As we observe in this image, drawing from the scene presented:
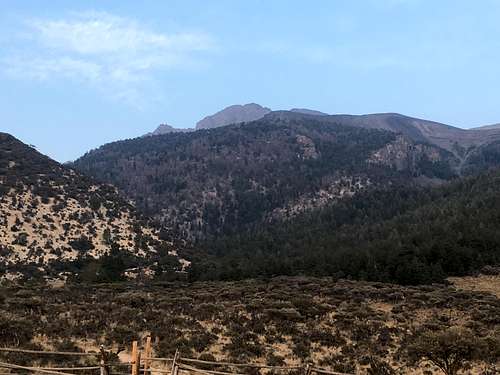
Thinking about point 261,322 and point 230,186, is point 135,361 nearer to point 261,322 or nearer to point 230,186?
point 261,322

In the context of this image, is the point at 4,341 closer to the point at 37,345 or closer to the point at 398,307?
the point at 37,345

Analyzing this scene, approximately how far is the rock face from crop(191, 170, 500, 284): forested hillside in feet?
35.3

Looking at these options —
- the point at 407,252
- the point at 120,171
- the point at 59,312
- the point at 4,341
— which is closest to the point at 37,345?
the point at 4,341

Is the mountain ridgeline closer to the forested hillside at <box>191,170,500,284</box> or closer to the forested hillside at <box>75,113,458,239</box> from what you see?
the forested hillside at <box>191,170,500,284</box>

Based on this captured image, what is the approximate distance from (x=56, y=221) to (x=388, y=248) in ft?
143

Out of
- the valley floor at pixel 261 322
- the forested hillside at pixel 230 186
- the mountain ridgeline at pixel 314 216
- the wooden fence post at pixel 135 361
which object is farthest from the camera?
the forested hillside at pixel 230 186

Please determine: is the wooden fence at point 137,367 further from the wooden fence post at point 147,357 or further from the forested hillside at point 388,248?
the forested hillside at point 388,248

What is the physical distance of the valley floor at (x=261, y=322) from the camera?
19875mm

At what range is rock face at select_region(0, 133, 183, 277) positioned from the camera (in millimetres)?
57781

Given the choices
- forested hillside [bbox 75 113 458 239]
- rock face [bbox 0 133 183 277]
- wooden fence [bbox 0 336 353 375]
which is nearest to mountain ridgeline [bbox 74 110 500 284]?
forested hillside [bbox 75 113 458 239]

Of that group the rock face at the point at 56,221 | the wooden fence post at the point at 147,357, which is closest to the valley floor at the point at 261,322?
the wooden fence post at the point at 147,357

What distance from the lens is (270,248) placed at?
9969 cm

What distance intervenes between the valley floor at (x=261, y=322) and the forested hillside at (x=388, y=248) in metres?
17.6

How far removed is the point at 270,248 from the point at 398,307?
223 feet
